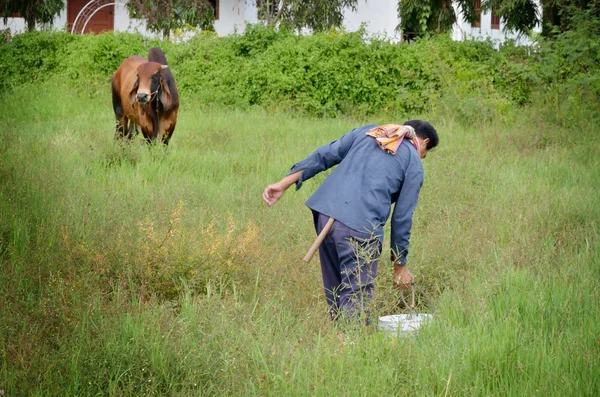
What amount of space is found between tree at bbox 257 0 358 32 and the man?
68.4 feet

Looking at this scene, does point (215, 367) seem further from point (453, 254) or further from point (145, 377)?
point (453, 254)

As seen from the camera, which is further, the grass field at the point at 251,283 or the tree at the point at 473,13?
the tree at the point at 473,13

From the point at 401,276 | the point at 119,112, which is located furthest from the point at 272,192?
the point at 119,112

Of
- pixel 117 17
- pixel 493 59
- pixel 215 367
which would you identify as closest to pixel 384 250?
pixel 215 367

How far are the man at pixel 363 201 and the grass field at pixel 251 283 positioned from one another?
26 centimetres

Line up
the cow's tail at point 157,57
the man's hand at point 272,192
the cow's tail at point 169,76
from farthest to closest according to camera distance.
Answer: the cow's tail at point 157,57, the cow's tail at point 169,76, the man's hand at point 272,192

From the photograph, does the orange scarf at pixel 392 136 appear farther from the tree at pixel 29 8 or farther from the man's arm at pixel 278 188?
the tree at pixel 29 8

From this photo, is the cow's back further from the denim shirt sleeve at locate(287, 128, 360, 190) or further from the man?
the man

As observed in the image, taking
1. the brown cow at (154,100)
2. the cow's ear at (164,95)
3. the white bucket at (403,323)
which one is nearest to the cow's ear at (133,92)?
the brown cow at (154,100)

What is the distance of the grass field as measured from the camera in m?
4.41

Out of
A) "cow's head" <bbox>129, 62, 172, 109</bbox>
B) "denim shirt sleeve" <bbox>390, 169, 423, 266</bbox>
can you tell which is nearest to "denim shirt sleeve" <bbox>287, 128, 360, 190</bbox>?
"denim shirt sleeve" <bbox>390, 169, 423, 266</bbox>

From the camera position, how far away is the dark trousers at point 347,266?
5211 mm

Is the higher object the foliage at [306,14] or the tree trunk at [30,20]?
the foliage at [306,14]

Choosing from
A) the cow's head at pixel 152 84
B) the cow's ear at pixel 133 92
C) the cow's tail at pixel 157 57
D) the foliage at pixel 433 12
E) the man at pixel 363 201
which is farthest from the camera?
the foliage at pixel 433 12
